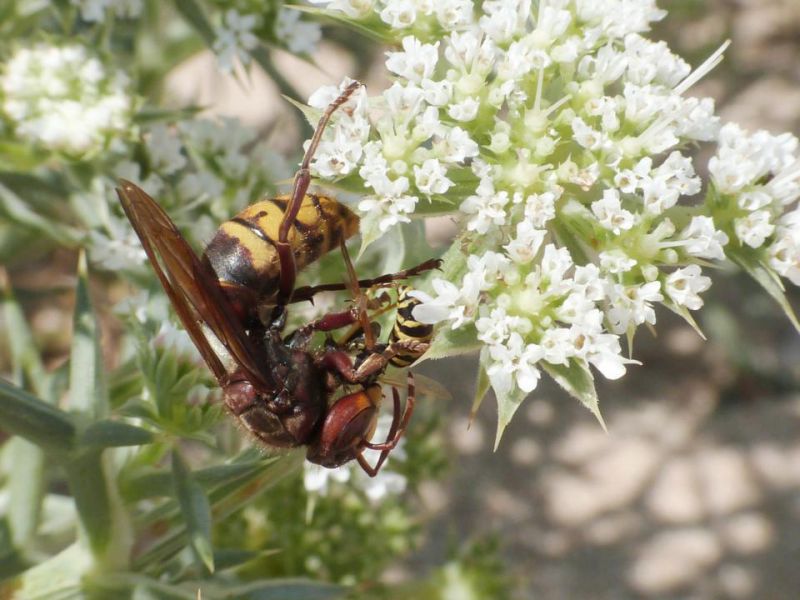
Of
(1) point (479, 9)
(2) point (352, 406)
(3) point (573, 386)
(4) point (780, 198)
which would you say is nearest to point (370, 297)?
(2) point (352, 406)

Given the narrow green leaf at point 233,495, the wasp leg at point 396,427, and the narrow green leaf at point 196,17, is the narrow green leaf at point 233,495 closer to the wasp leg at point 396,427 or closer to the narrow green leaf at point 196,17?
the wasp leg at point 396,427

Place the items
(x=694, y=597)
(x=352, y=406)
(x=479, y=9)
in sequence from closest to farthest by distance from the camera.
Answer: (x=352, y=406) → (x=479, y=9) → (x=694, y=597)

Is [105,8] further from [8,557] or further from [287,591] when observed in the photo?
[287,591]

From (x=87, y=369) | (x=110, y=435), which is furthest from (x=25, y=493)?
(x=110, y=435)

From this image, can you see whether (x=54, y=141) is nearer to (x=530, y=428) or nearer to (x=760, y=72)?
(x=530, y=428)

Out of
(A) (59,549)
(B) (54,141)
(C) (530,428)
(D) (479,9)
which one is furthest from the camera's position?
(C) (530,428)

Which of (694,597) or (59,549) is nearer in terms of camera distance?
(59,549)

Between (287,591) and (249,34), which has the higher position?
(249,34)
